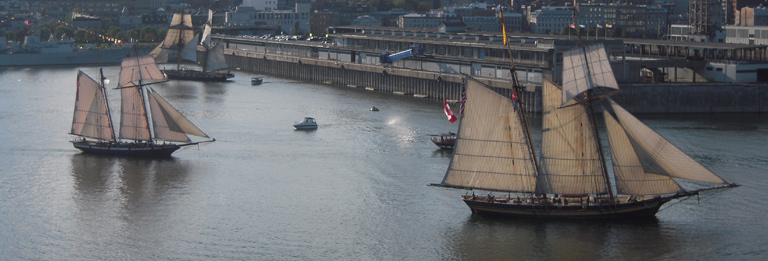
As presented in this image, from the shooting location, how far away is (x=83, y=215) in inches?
1534

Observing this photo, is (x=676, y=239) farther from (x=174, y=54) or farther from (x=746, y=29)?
(x=174, y=54)

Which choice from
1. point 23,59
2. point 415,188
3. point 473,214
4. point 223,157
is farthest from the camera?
point 23,59

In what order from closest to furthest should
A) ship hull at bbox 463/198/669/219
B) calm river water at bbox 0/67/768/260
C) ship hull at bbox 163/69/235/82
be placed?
1. calm river water at bbox 0/67/768/260
2. ship hull at bbox 463/198/669/219
3. ship hull at bbox 163/69/235/82

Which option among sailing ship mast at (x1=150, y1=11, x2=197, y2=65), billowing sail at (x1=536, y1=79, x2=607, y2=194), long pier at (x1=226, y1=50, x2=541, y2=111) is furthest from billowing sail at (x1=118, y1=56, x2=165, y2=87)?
sailing ship mast at (x1=150, y1=11, x2=197, y2=65)

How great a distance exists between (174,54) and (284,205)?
3506 inches

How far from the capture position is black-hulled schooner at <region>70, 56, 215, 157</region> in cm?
5162

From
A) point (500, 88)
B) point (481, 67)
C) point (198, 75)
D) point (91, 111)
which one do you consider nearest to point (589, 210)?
point (91, 111)

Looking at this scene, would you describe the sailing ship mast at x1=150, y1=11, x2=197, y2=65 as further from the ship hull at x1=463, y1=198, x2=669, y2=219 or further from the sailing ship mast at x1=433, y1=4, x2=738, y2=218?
the ship hull at x1=463, y1=198, x2=669, y2=219

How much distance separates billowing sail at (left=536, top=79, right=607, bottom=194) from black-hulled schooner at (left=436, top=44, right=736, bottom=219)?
0.03 meters

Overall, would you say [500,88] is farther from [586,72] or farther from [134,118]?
[586,72]

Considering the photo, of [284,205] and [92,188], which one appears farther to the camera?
[92,188]

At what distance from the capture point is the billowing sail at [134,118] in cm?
5253

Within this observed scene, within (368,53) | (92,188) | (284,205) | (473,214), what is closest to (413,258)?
(473,214)

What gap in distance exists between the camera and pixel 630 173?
36938mm
